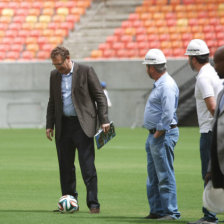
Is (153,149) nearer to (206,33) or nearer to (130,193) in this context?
(130,193)

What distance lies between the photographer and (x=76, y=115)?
8.89m

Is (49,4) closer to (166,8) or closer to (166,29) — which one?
(166,8)

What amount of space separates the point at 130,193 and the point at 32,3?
24.2 m

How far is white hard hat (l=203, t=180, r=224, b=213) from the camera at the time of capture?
540 cm

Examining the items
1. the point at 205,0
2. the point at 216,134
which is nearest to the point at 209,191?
the point at 216,134

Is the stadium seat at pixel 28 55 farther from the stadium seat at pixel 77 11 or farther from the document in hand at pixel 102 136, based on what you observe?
the document in hand at pixel 102 136

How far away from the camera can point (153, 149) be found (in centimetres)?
814

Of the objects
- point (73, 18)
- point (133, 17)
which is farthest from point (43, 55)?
point (133, 17)

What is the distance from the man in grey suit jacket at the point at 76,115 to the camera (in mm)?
8852

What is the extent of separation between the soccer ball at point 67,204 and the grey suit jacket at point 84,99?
0.79 m

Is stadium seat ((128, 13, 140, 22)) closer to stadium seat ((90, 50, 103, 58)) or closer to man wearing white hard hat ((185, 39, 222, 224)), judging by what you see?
stadium seat ((90, 50, 103, 58))

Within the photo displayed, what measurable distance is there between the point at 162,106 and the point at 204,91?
704 millimetres

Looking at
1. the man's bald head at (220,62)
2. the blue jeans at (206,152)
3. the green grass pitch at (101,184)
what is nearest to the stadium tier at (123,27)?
the green grass pitch at (101,184)

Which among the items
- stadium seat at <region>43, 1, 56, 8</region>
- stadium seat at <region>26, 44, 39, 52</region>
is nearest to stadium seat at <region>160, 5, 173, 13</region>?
stadium seat at <region>43, 1, 56, 8</region>
